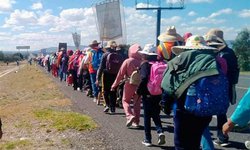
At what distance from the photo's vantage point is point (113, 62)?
10.8 meters

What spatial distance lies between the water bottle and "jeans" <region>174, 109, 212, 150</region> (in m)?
0.17

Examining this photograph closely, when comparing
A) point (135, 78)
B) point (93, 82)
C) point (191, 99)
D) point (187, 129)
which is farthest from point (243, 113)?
point (93, 82)

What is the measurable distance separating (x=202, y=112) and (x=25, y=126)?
22.1 feet

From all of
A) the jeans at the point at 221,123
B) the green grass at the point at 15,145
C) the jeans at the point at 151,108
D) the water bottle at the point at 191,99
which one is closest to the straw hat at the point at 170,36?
the jeans at the point at 151,108

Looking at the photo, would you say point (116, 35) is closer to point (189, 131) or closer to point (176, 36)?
point (176, 36)

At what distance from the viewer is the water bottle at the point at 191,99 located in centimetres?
461

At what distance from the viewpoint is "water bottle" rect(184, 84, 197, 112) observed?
15.1 feet

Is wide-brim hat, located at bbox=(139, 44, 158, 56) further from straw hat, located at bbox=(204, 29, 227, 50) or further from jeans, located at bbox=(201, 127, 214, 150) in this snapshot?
jeans, located at bbox=(201, 127, 214, 150)

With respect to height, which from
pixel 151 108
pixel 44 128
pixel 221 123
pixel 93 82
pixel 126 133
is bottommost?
pixel 44 128

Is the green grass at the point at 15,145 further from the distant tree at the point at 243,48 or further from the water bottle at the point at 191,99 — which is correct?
the distant tree at the point at 243,48

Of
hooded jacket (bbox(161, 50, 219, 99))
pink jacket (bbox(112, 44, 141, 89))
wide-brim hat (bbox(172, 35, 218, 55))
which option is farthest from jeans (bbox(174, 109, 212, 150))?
pink jacket (bbox(112, 44, 141, 89))

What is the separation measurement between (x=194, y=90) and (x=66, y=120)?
20.3 ft

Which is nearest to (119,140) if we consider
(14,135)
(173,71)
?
(14,135)

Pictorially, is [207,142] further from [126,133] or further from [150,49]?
[126,133]
